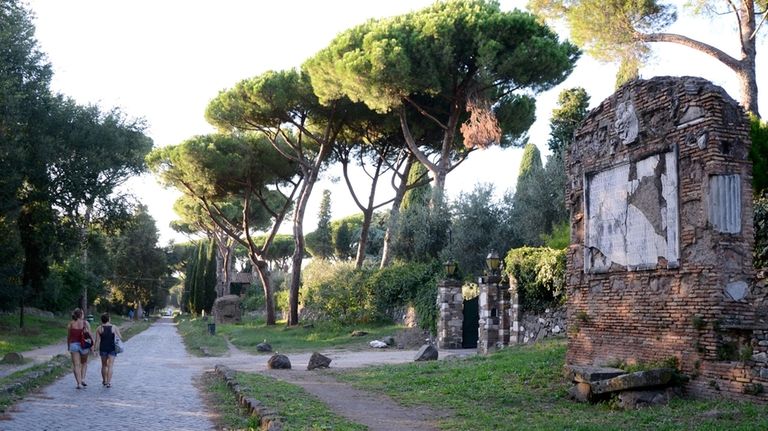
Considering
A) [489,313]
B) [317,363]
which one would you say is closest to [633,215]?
[317,363]

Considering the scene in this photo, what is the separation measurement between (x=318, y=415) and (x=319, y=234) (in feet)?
189

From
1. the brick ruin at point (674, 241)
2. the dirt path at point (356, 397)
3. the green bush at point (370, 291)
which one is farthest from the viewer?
the green bush at point (370, 291)

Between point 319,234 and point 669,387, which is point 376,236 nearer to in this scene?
point 319,234

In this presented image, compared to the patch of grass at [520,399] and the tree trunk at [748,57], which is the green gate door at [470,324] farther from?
the tree trunk at [748,57]

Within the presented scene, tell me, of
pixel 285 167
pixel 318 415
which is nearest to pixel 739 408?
pixel 318 415

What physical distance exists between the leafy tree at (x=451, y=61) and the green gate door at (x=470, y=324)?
23.3 feet

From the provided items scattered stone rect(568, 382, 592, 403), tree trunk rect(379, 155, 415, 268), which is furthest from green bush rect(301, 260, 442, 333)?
scattered stone rect(568, 382, 592, 403)

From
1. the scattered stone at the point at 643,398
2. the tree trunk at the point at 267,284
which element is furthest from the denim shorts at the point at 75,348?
the tree trunk at the point at 267,284

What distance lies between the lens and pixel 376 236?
189 ft

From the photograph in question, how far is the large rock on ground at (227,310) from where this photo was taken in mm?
52438

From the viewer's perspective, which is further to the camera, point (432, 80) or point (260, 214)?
point (260, 214)

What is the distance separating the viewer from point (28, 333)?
31078mm

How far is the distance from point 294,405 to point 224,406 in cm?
141

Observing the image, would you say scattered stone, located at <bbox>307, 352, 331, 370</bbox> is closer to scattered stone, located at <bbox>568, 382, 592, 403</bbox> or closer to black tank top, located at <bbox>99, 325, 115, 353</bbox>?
black tank top, located at <bbox>99, 325, 115, 353</bbox>
